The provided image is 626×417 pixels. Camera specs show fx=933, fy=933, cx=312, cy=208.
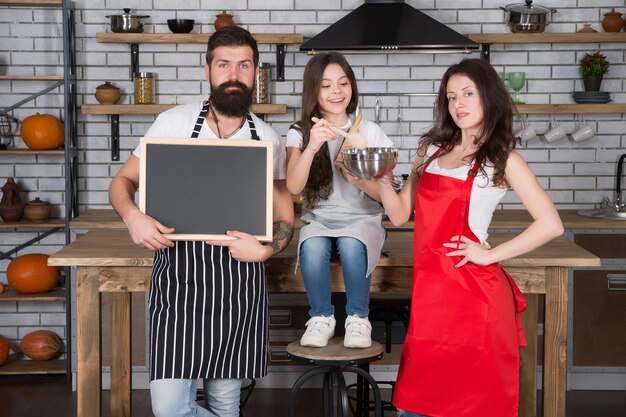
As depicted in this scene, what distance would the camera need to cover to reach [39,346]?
572 cm

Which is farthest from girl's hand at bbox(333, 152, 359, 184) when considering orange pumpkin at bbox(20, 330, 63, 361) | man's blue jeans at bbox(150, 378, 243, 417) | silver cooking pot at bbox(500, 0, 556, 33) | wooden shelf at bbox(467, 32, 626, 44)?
orange pumpkin at bbox(20, 330, 63, 361)

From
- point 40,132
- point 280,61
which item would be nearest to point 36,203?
point 40,132

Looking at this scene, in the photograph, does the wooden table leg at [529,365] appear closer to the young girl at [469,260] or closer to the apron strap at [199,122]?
the young girl at [469,260]

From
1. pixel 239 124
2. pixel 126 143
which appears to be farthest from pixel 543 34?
pixel 239 124

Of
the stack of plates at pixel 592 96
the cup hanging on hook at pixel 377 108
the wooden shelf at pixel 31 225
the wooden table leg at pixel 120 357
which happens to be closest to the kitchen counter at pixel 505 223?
the wooden shelf at pixel 31 225

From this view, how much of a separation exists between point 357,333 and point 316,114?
789mm

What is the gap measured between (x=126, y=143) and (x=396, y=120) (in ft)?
5.64

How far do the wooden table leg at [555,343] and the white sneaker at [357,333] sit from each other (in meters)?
0.76

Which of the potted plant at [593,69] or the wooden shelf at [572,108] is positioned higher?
the potted plant at [593,69]

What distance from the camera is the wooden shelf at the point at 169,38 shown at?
18.3 feet

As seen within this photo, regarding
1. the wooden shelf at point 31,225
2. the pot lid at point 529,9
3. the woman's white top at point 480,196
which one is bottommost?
the wooden shelf at point 31,225

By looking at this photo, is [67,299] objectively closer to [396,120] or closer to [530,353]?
[396,120]

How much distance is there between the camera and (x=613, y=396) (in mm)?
5262

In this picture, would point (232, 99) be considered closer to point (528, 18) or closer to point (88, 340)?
point (88, 340)
